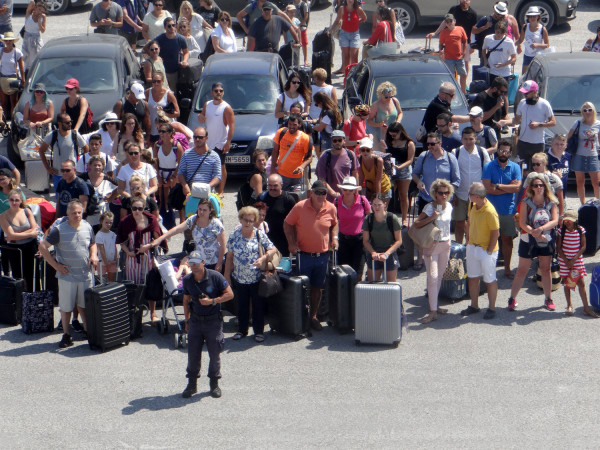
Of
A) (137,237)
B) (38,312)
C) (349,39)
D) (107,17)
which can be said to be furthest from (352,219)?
(107,17)

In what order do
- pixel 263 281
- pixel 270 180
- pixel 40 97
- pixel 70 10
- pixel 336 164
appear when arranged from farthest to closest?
pixel 70 10 < pixel 40 97 < pixel 336 164 < pixel 270 180 < pixel 263 281

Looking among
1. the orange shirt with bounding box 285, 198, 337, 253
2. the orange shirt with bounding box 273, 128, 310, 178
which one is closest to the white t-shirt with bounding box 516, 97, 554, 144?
the orange shirt with bounding box 273, 128, 310, 178

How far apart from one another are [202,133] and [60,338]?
345 centimetres

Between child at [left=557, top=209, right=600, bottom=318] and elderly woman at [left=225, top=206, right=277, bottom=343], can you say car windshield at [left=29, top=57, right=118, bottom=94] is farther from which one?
child at [left=557, top=209, right=600, bottom=318]

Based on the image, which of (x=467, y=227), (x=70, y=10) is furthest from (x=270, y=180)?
(x=70, y=10)

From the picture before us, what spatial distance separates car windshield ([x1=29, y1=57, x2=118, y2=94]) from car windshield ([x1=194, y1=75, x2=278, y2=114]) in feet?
5.24

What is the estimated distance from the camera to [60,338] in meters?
12.8

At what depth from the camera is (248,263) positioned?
12391 millimetres

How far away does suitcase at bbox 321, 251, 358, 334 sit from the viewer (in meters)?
12.6

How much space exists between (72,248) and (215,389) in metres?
2.58

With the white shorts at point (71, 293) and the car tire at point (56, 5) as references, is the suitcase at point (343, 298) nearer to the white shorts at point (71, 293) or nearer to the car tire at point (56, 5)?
the white shorts at point (71, 293)

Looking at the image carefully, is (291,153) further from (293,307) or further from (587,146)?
(587,146)

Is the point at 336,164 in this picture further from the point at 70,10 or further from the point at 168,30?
the point at 70,10

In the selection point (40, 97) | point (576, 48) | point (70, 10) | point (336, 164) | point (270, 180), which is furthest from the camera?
point (70, 10)
